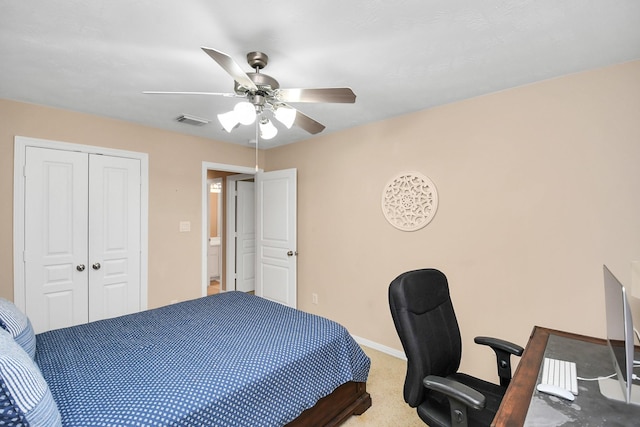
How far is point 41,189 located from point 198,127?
4.92ft

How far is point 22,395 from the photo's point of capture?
3.15 ft

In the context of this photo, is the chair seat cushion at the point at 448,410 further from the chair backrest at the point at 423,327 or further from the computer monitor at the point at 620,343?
the computer monitor at the point at 620,343

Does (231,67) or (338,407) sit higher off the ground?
(231,67)

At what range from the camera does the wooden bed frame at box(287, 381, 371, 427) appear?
5.95 ft

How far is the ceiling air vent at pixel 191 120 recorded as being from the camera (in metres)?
2.98

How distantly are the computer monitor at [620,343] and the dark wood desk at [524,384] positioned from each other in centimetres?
23

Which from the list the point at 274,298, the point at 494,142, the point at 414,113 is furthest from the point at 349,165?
the point at 274,298

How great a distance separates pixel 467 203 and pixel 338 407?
6.12 ft

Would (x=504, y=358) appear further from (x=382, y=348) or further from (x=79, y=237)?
(x=79, y=237)

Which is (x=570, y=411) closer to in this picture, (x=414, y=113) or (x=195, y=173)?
(x=414, y=113)

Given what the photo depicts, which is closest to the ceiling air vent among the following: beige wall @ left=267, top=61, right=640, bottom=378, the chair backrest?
beige wall @ left=267, top=61, right=640, bottom=378

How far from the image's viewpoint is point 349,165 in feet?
11.3

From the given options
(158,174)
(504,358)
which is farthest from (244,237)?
(504,358)

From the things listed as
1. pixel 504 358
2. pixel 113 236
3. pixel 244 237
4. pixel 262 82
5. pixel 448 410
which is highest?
pixel 262 82
